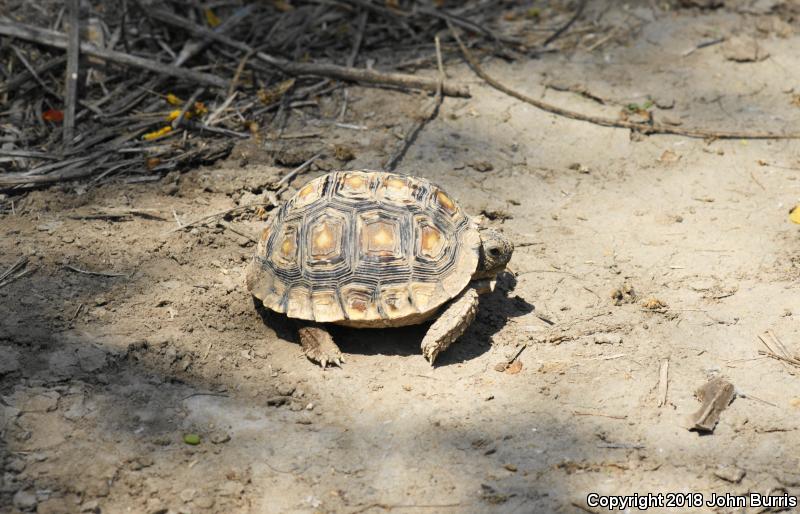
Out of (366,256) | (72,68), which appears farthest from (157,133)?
(366,256)

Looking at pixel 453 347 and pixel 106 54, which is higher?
pixel 106 54

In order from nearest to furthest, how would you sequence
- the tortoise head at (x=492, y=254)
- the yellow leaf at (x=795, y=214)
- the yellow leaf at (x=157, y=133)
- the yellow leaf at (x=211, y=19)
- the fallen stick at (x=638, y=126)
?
the tortoise head at (x=492, y=254), the yellow leaf at (x=795, y=214), the yellow leaf at (x=157, y=133), the fallen stick at (x=638, y=126), the yellow leaf at (x=211, y=19)

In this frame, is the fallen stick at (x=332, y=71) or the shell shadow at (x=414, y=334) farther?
the fallen stick at (x=332, y=71)

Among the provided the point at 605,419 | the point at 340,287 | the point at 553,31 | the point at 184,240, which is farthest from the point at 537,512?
the point at 553,31

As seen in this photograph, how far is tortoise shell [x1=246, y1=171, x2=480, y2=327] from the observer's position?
4832mm

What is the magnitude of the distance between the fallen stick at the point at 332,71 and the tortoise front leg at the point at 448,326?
3.39 m

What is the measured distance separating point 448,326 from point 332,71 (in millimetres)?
3854

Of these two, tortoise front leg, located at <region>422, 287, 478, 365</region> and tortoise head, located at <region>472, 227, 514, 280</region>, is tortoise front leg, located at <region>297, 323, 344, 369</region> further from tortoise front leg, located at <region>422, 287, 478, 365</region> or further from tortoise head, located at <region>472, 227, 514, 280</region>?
tortoise head, located at <region>472, 227, 514, 280</region>

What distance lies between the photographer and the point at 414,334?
5266 mm

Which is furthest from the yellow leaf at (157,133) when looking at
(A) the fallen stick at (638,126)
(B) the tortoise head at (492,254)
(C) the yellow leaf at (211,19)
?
(B) the tortoise head at (492,254)

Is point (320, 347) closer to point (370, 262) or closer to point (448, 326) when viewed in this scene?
point (370, 262)

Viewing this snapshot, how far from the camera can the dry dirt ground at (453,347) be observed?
4000 millimetres

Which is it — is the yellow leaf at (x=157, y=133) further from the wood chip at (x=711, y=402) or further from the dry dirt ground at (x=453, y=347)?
the wood chip at (x=711, y=402)

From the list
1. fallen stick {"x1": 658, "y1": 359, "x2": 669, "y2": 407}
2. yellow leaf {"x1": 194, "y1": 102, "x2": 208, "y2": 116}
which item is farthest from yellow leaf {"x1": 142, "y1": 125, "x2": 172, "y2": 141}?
fallen stick {"x1": 658, "y1": 359, "x2": 669, "y2": 407}
